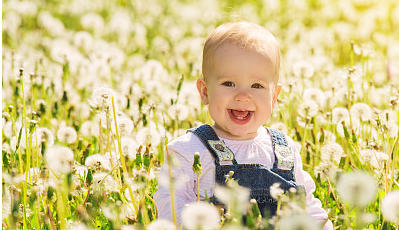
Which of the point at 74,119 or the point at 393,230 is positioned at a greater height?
the point at 74,119

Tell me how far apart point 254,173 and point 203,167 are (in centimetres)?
16

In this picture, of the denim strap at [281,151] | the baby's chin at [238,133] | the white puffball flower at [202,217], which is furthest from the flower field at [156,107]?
the baby's chin at [238,133]

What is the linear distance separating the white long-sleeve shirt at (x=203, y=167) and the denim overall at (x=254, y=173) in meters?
0.02

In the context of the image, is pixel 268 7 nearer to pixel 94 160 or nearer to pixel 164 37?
pixel 164 37

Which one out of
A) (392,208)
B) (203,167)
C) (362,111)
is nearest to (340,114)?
(362,111)

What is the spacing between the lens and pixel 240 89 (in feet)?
6.07

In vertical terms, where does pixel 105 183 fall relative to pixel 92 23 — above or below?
below

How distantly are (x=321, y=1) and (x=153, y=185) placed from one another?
464 centimetres

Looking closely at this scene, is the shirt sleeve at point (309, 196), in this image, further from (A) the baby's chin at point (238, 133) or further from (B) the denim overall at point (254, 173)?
(A) the baby's chin at point (238, 133)

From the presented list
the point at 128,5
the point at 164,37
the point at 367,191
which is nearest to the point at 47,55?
the point at 164,37

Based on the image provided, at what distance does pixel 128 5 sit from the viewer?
613 cm

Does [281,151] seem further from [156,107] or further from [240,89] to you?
[156,107]

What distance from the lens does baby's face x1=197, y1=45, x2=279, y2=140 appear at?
1847 millimetres

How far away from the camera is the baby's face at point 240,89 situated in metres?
1.85
